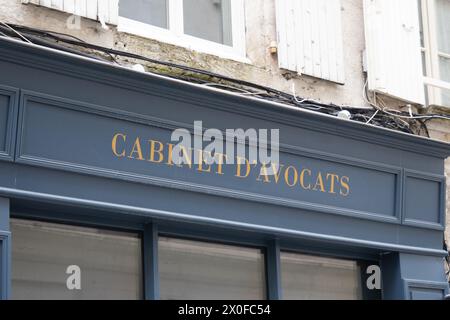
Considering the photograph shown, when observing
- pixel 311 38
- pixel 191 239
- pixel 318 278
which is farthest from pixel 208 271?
pixel 311 38

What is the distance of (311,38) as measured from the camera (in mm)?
8805

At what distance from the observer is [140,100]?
24.5ft

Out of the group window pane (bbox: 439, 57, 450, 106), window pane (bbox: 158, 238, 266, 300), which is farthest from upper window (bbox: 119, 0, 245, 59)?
window pane (bbox: 439, 57, 450, 106)

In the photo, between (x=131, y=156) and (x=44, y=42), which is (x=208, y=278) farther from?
(x=44, y=42)

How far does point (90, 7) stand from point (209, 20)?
1.29 metres

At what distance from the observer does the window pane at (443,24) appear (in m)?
9.89

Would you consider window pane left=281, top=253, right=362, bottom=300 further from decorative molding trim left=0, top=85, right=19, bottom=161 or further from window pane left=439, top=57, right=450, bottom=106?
decorative molding trim left=0, top=85, right=19, bottom=161

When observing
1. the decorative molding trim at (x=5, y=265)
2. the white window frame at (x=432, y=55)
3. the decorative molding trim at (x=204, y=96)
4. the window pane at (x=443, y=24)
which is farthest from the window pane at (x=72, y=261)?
the window pane at (x=443, y=24)

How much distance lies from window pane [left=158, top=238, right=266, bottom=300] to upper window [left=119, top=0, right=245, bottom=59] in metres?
1.51

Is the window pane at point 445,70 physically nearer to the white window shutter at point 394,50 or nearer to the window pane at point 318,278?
the white window shutter at point 394,50

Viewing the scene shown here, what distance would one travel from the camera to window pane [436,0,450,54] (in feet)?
32.4
